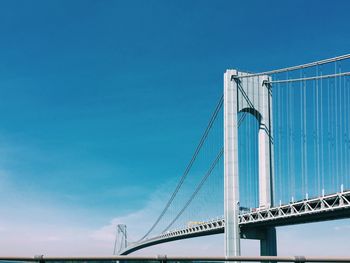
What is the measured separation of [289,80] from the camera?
44094 millimetres

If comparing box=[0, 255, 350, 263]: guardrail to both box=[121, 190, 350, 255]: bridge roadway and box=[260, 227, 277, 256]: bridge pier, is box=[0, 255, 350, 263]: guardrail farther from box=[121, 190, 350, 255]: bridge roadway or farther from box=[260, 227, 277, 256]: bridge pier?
box=[260, 227, 277, 256]: bridge pier

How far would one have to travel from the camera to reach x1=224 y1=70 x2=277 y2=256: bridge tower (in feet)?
126

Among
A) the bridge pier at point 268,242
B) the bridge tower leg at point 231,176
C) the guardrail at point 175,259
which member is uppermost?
the bridge tower leg at point 231,176

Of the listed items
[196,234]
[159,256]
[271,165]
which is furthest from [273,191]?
[159,256]

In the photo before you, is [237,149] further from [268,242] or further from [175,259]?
[175,259]

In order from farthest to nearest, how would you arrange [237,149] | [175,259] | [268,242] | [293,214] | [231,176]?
[237,149], [231,176], [268,242], [293,214], [175,259]

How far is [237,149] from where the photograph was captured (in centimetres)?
3966

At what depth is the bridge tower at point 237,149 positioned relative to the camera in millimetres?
38469

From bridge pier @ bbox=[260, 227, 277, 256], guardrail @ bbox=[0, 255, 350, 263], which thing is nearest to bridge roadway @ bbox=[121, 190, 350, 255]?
bridge pier @ bbox=[260, 227, 277, 256]

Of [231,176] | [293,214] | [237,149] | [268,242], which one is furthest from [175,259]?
[237,149]

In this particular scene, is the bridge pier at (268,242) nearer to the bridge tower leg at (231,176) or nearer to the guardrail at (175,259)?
the bridge tower leg at (231,176)

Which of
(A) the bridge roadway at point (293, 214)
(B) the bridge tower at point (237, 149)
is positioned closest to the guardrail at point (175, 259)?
(A) the bridge roadway at point (293, 214)

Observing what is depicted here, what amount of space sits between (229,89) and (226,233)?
10831 millimetres

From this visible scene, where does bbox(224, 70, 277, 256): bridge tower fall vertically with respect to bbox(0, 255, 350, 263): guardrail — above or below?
above
